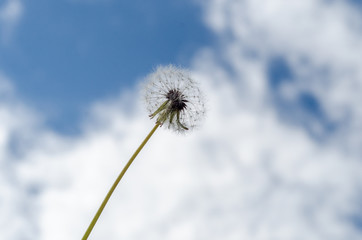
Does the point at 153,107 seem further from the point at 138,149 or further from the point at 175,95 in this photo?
the point at 138,149

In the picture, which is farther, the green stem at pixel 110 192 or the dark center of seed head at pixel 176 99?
the dark center of seed head at pixel 176 99

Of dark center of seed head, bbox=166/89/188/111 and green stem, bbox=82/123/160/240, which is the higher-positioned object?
dark center of seed head, bbox=166/89/188/111

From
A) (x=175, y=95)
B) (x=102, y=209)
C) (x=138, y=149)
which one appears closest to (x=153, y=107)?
(x=175, y=95)

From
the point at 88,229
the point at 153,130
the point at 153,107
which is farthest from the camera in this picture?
the point at 153,107

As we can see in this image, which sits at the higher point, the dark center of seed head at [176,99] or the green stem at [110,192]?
the dark center of seed head at [176,99]

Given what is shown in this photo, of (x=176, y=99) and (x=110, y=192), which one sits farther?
(x=176, y=99)

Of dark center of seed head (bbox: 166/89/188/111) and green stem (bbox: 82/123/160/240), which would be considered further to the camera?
dark center of seed head (bbox: 166/89/188/111)

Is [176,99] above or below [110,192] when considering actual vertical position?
above

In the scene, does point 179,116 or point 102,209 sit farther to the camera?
point 179,116
